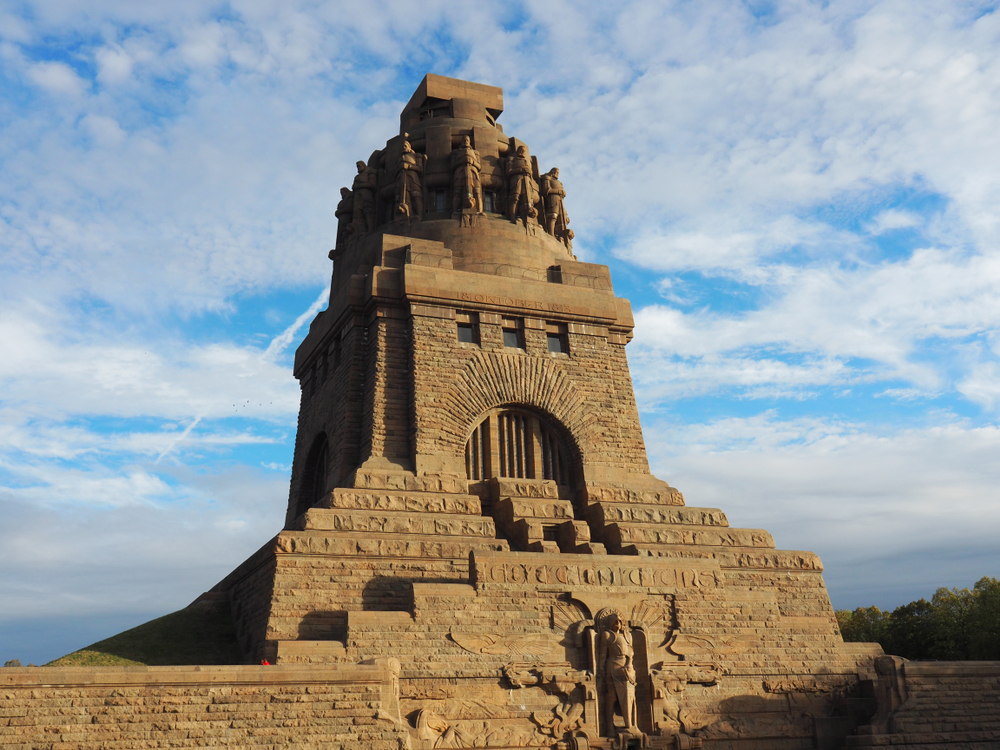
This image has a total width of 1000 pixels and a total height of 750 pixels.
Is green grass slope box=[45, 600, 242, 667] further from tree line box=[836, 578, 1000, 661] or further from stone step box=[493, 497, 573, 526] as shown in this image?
tree line box=[836, 578, 1000, 661]

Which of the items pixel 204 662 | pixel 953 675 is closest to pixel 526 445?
pixel 204 662

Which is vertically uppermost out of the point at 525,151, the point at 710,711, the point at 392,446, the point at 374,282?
the point at 525,151

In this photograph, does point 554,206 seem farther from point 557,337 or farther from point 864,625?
point 864,625

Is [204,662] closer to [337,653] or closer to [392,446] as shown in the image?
[337,653]

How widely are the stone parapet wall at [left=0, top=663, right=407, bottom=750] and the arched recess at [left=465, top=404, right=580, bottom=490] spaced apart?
888 cm

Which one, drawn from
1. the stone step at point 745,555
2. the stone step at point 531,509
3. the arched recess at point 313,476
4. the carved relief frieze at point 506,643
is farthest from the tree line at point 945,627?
the arched recess at point 313,476

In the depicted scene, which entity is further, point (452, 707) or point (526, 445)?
point (526, 445)

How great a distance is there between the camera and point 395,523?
2027 centimetres

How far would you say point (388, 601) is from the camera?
738 inches

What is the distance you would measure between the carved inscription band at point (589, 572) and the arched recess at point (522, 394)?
5092 mm

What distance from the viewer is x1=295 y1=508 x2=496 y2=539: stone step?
19.5 m

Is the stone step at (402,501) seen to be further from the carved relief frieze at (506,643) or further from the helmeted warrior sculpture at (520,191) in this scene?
the helmeted warrior sculpture at (520,191)

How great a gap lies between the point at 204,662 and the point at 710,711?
10803 millimetres

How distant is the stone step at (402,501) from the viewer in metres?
20.4
